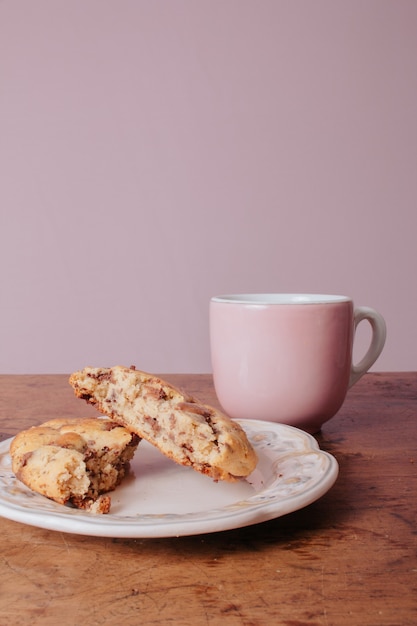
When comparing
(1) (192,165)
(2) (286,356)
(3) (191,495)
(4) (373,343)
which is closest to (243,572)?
(3) (191,495)

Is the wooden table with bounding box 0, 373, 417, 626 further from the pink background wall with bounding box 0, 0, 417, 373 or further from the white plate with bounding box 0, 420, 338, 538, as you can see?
the pink background wall with bounding box 0, 0, 417, 373

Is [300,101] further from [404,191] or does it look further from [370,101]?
[404,191]

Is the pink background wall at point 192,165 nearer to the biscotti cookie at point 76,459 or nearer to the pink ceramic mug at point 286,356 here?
the pink ceramic mug at point 286,356

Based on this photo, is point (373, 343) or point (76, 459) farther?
point (373, 343)

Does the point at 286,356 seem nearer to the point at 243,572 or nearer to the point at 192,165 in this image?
the point at 243,572

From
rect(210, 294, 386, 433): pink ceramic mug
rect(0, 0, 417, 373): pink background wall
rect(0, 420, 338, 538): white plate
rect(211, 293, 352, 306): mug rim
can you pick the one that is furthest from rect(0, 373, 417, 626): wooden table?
rect(0, 0, 417, 373): pink background wall

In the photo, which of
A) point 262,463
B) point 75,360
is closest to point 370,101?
point 75,360
